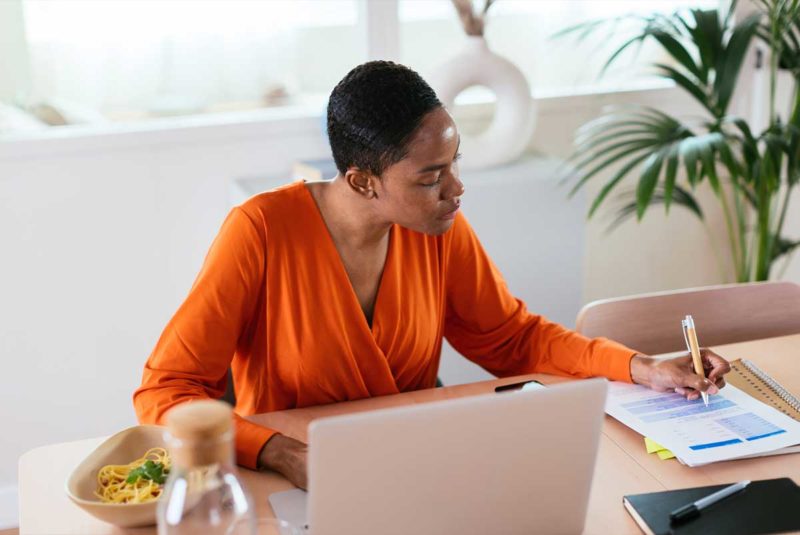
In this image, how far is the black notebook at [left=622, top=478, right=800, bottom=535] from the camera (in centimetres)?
125

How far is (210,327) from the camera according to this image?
158cm

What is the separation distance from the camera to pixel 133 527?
1262 mm

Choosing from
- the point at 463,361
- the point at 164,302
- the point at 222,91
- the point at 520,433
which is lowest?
the point at 463,361

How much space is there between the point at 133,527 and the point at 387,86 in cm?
78

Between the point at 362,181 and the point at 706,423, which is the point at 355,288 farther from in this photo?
the point at 706,423

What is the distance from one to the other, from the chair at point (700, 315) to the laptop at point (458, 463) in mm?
785

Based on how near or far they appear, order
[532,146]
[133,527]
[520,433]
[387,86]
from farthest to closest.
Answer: [532,146]
[387,86]
[133,527]
[520,433]

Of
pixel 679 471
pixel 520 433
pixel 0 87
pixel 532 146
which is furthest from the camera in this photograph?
pixel 532 146

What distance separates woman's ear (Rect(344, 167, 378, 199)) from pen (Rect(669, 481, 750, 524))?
0.71 meters

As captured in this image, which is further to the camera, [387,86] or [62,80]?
[62,80]

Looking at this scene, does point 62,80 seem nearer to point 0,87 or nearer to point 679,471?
point 0,87

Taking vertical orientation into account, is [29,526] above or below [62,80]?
below

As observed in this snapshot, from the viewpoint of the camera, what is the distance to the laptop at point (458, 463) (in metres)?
1.04

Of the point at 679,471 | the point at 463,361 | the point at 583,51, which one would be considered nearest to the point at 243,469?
the point at 679,471
